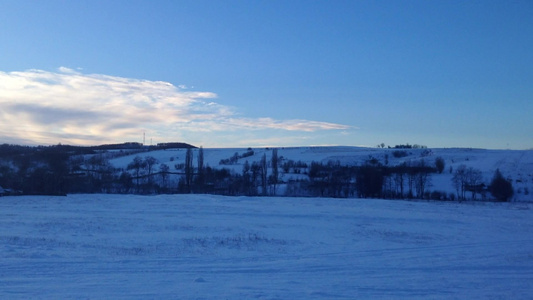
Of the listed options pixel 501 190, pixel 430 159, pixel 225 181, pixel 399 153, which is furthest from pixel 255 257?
pixel 399 153

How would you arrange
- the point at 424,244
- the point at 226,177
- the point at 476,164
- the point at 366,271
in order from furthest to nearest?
1. the point at 476,164
2. the point at 226,177
3. the point at 424,244
4. the point at 366,271

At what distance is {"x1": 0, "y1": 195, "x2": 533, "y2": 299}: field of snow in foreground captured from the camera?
10.9m

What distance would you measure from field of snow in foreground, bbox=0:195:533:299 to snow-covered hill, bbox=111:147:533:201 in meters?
42.7

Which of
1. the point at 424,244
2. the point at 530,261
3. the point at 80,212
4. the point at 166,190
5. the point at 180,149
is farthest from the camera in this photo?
the point at 180,149

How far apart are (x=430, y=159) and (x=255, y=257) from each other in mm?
94798

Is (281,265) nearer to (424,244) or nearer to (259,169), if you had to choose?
(424,244)

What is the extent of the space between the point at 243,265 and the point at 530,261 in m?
9.94

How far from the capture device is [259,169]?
249ft

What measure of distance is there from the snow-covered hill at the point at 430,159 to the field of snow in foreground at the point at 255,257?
42735 mm

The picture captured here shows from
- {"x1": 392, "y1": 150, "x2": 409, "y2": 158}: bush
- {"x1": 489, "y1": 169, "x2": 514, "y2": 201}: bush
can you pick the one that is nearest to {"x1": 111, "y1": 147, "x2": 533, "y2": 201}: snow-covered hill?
{"x1": 392, "y1": 150, "x2": 409, "y2": 158}: bush

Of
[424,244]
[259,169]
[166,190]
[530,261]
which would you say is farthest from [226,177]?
[530,261]

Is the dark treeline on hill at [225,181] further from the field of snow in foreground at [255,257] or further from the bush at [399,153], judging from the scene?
the bush at [399,153]

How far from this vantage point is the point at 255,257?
15.5 metres

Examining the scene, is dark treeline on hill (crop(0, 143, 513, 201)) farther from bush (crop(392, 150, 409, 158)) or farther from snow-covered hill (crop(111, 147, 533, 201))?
bush (crop(392, 150, 409, 158))
